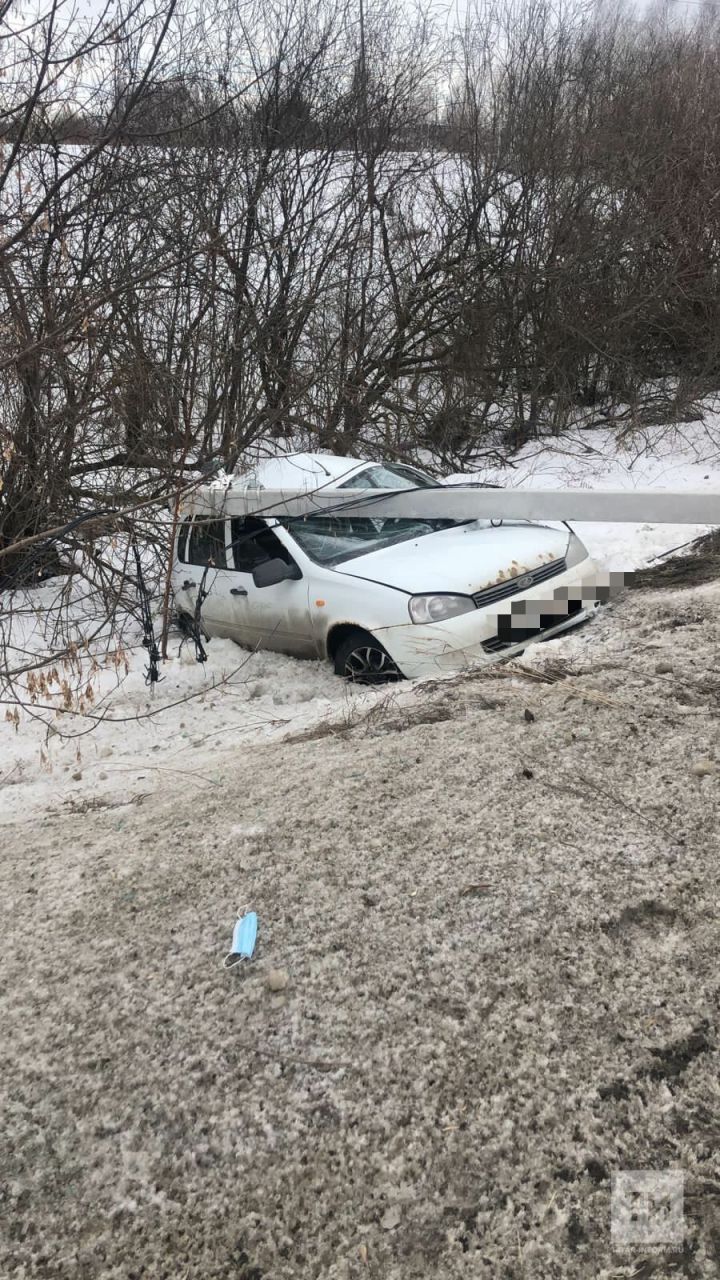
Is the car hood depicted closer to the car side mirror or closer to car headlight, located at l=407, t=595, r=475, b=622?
car headlight, located at l=407, t=595, r=475, b=622

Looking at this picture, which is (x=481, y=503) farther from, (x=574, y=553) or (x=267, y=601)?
(x=267, y=601)

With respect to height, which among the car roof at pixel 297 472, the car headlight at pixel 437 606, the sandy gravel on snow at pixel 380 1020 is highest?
the car roof at pixel 297 472

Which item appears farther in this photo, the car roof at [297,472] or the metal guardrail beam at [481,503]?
the car roof at [297,472]

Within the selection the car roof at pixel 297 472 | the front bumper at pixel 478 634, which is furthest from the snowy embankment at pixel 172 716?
the car roof at pixel 297 472

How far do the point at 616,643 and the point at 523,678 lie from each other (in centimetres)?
83

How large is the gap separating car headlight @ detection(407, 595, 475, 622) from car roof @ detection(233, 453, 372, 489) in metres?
1.64

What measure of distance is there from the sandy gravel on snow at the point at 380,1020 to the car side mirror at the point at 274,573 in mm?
2537

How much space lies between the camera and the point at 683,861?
107 inches

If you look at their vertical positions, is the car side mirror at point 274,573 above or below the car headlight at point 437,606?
above

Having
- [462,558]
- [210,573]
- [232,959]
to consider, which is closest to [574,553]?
[462,558]

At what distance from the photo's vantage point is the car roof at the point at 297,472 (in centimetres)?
655

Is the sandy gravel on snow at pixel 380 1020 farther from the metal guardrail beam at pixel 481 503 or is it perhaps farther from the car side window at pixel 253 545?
the car side window at pixel 253 545

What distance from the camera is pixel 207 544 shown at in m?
6.91

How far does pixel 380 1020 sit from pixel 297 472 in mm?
5185
